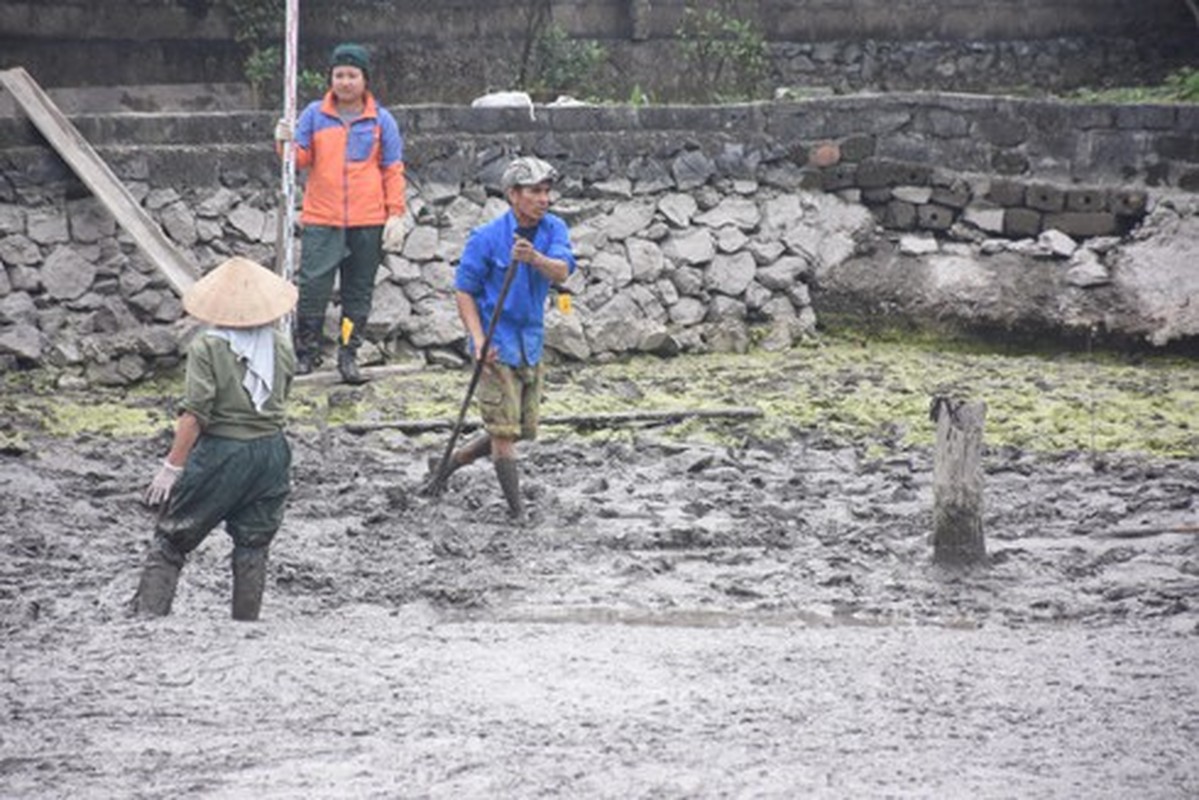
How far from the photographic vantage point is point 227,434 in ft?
25.2

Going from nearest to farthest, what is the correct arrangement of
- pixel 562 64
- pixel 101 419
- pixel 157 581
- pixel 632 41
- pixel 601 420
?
1. pixel 157 581
2. pixel 101 419
3. pixel 601 420
4. pixel 562 64
5. pixel 632 41

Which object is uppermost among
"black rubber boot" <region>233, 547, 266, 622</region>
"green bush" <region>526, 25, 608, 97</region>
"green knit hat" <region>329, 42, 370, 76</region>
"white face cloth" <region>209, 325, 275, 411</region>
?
"green knit hat" <region>329, 42, 370, 76</region>

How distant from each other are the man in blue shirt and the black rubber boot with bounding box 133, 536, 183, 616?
2.43m

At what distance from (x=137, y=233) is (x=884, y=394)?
485 cm

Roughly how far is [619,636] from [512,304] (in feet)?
8.87

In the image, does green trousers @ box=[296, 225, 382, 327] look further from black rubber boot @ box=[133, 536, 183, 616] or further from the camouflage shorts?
black rubber boot @ box=[133, 536, 183, 616]

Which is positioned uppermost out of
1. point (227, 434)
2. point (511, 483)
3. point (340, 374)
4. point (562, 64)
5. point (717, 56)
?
Result: point (717, 56)

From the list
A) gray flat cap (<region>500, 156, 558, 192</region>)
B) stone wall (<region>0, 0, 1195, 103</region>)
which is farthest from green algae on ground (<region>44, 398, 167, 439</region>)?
stone wall (<region>0, 0, 1195, 103</region>)

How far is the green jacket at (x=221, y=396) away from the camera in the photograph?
7.57 metres

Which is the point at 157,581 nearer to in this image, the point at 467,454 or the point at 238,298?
the point at 238,298

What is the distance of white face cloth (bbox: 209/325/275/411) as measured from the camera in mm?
7676

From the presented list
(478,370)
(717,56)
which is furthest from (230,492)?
(717,56)

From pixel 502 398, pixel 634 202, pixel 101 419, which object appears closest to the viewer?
pixel 502 398

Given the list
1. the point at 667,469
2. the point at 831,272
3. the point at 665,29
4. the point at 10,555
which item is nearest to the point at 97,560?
the point at 10,555
